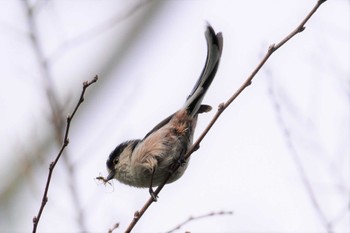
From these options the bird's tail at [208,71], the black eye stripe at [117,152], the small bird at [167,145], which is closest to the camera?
the bird's tail at [208,71]

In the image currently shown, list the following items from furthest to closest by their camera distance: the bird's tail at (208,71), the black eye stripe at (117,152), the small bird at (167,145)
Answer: the black eye stripe at (117,152)
the small bird at (167,145)
the bird's tail at (208,71)

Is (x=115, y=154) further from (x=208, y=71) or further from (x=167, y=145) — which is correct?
(x=208, y=71)

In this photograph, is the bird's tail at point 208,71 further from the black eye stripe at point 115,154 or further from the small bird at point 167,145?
the black eye stripe at point 115,154

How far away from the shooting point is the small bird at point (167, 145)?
3873mm

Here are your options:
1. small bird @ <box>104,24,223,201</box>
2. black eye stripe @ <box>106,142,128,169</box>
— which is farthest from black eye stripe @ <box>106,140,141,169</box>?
small bird @ <box>104,24,223,201</box>

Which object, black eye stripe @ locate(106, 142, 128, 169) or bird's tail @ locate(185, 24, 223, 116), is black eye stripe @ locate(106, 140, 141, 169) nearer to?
black eye stripe @ locate(106, 142, 128, 169)

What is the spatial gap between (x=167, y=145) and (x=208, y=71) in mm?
521

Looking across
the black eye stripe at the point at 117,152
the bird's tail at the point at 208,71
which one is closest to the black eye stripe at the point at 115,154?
the black eye stripe at the point at 117,152

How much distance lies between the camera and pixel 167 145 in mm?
3986

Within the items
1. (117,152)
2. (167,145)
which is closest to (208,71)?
(167,145)

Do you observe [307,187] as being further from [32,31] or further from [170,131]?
[32,31]

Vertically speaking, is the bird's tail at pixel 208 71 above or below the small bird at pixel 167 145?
above

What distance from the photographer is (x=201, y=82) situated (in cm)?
381

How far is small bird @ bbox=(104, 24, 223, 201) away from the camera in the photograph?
12.7ft
